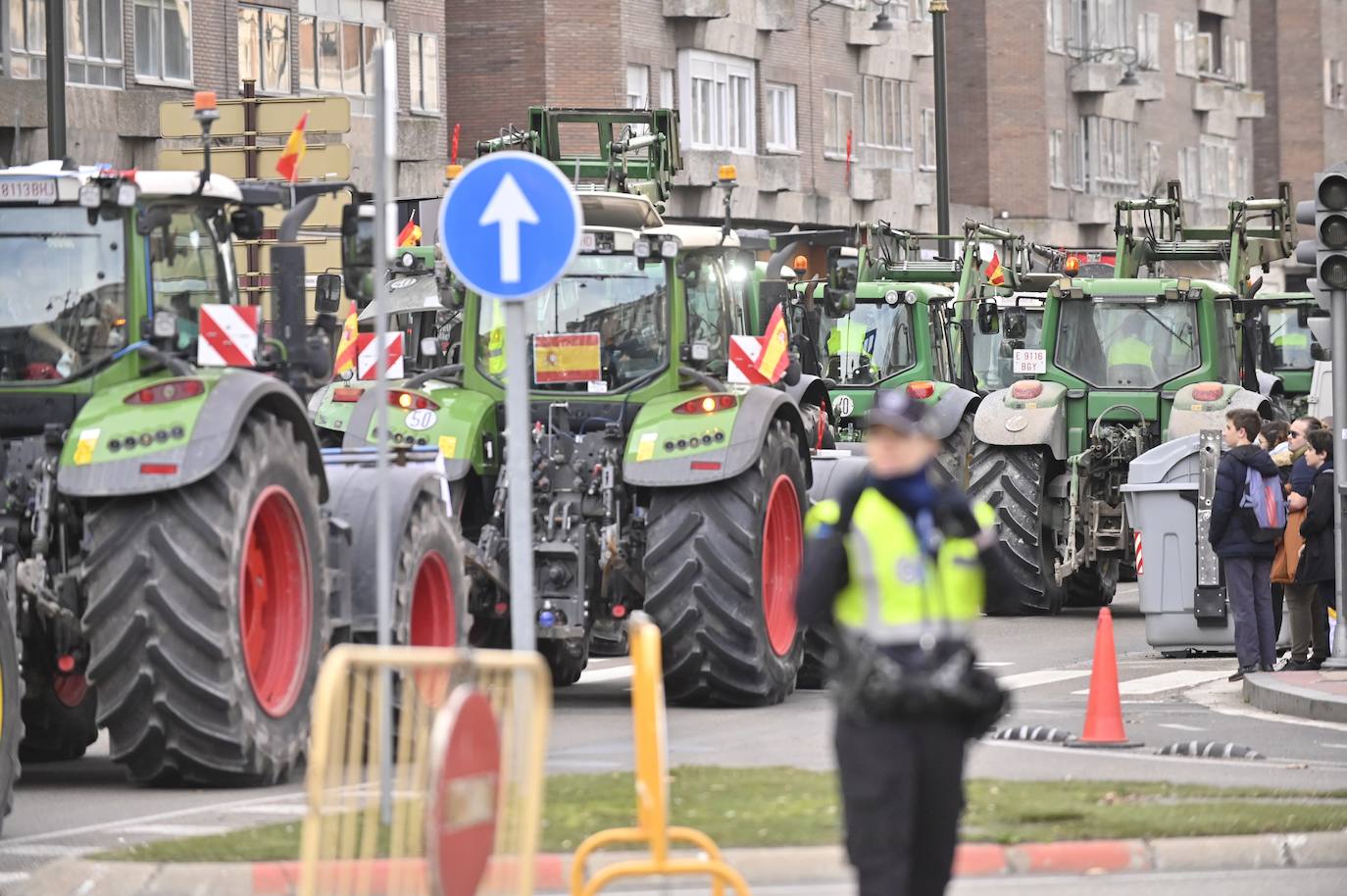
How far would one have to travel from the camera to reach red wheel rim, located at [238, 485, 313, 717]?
12594 mm

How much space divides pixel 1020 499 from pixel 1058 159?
41918 millimetres

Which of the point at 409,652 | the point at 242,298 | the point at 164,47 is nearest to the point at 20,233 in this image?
the point at 242,298

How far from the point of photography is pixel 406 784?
806cm

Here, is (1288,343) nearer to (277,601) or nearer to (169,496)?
(277,601)

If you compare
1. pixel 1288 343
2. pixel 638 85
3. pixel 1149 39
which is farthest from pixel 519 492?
pixel 1149 39

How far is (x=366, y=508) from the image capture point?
13727 mm

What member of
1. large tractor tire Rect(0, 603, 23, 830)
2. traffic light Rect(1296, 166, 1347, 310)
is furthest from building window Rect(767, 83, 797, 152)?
large tractor tire Rect(0, 603, 23, 830)

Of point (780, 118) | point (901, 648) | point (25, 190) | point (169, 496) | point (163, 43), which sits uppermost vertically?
point (780, 118)

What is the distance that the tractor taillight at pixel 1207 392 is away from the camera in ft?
78.0

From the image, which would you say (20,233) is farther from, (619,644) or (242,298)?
(619,644)

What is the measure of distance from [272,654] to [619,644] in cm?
378

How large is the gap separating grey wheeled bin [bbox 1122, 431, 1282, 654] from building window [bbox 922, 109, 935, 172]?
1560 inches

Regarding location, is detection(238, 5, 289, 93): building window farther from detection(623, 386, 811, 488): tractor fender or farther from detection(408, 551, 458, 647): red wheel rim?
detection(408, 551, 458, 647): red wheel rim

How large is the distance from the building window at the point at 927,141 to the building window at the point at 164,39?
24.5m
